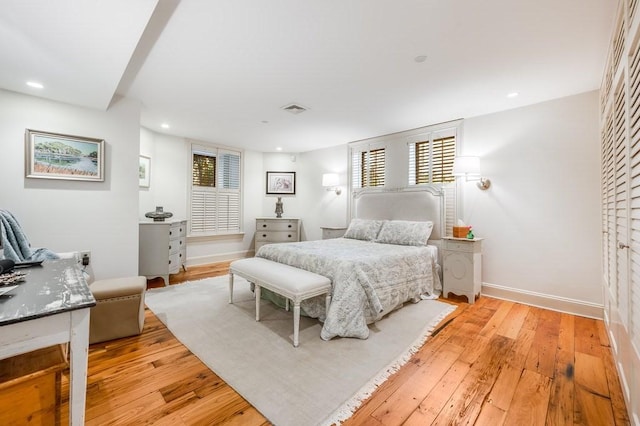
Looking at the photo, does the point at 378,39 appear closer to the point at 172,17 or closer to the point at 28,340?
the point at 172,17

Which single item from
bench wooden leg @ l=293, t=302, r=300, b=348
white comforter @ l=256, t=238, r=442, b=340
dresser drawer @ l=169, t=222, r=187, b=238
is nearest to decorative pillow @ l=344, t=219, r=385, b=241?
white comforter @ l=256, t=238, r=442, b=340

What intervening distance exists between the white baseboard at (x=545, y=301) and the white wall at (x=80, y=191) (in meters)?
4.75

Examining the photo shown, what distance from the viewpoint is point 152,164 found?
4785 millimetres

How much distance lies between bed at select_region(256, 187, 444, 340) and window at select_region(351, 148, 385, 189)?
25 cm

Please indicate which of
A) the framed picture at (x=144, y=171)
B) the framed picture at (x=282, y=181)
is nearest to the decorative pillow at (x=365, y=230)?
the framed picture at (x=282, y=181)

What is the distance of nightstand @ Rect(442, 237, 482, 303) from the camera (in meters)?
3.42

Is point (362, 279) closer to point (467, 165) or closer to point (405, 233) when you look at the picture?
point (405, 233)

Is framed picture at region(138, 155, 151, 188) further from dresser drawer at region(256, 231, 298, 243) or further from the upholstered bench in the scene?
the upholstered bench

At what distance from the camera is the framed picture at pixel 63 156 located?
9.20 feet

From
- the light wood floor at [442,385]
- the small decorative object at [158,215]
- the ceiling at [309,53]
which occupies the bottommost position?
the light wood floor at [442,385]

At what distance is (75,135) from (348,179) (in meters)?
4.14

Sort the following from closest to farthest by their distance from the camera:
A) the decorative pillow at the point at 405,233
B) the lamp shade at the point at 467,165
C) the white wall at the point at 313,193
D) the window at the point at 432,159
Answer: the lamp shade at the point at 467,165 < the decorative pillow at the point at 405,233 < the window at the point at 432,159 < the white wall at the point at 313,193

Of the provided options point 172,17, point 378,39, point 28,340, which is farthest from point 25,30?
point 378,39

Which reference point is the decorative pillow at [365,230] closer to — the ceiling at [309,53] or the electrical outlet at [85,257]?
the ceiling at [309,53]
